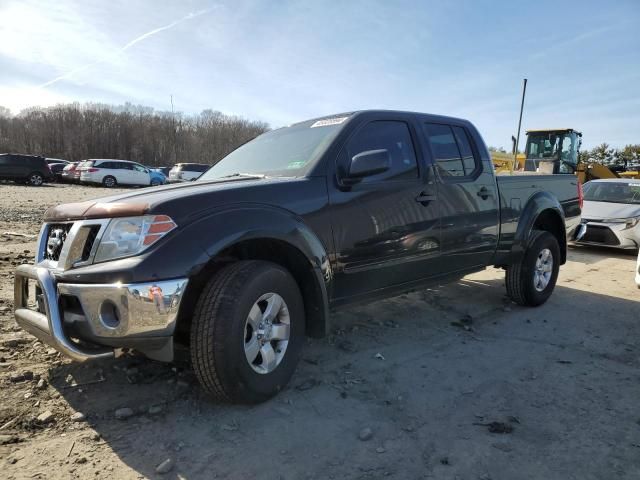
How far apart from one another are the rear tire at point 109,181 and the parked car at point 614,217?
24.6 metres

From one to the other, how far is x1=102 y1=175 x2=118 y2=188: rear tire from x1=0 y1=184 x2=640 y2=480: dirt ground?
82.3 feet

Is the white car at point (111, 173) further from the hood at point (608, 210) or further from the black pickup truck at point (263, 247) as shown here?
the black pickup truck at point (263, 247)

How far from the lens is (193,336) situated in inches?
99.3

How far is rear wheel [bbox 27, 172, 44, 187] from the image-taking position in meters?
24.6

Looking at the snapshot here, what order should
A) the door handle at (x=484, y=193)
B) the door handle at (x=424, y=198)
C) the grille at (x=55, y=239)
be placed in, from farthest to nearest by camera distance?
the door handle at (x=484, y=193), the door handle at (x=424, y=198), the grille at (x=55, y=239)

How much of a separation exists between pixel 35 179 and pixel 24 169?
76 centimetres

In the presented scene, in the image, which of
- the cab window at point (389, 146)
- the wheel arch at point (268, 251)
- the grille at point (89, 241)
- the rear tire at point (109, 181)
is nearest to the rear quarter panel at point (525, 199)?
the cab window at point (389, 146)

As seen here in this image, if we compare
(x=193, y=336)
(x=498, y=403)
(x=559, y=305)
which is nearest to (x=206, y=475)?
(x=193, y=336)

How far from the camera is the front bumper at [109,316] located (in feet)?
7.59

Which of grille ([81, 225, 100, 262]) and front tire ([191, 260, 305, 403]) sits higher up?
grille ([81, 225, 100, 262])

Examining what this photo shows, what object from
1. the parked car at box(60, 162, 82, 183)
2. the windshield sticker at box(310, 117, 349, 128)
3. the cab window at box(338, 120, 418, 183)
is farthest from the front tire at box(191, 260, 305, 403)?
the parked car at box(60, 162, 82, 183)

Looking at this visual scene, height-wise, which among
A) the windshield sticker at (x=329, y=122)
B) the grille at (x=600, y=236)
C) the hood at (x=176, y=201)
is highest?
the windshield sticker at (x=329, y=122)

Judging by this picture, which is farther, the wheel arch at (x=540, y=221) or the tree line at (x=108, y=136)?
the tree line at (x=108, y=136)

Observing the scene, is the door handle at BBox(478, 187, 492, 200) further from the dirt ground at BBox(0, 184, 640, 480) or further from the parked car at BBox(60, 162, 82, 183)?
the parked car at BBox(60, 162, 82, 183)
